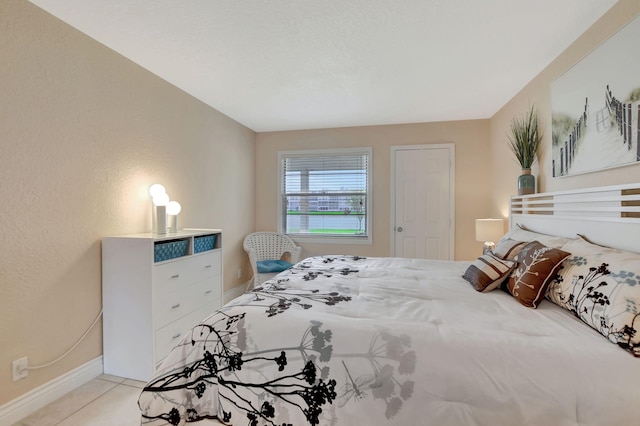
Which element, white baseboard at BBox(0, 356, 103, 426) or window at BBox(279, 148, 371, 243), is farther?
window at BBox(279, 148, 371, 243)

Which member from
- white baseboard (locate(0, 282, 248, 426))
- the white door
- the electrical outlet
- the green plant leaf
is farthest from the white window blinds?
the electrical outlet

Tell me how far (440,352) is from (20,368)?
2308 millimetres

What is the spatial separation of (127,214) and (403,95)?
9.50 ft

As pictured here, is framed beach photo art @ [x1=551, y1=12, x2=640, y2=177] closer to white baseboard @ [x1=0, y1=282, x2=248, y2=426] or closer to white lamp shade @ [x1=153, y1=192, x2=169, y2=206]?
white lamp shade @ [x1=153, y1=192, x2=169, y2=206]

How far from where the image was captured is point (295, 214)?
420 cm

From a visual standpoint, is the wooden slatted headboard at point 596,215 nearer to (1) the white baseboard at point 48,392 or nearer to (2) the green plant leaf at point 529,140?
(2) the green plant leaf at point 529,140

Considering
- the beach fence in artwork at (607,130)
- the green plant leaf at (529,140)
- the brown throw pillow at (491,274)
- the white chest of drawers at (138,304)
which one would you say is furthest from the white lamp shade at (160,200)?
the green plant leaf at (529,140)

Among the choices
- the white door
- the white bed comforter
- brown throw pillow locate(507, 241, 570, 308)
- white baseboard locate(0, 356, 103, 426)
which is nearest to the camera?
the white bed comforter

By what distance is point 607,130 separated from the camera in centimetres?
165

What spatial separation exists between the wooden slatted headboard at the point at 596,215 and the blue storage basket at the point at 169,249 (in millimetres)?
2880

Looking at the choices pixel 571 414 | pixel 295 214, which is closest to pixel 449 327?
pixel 571 414

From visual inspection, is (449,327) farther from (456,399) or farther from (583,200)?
(583,200)

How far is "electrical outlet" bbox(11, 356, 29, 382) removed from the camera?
151 centimetres

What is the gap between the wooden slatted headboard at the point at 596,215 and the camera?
138 centimetres
